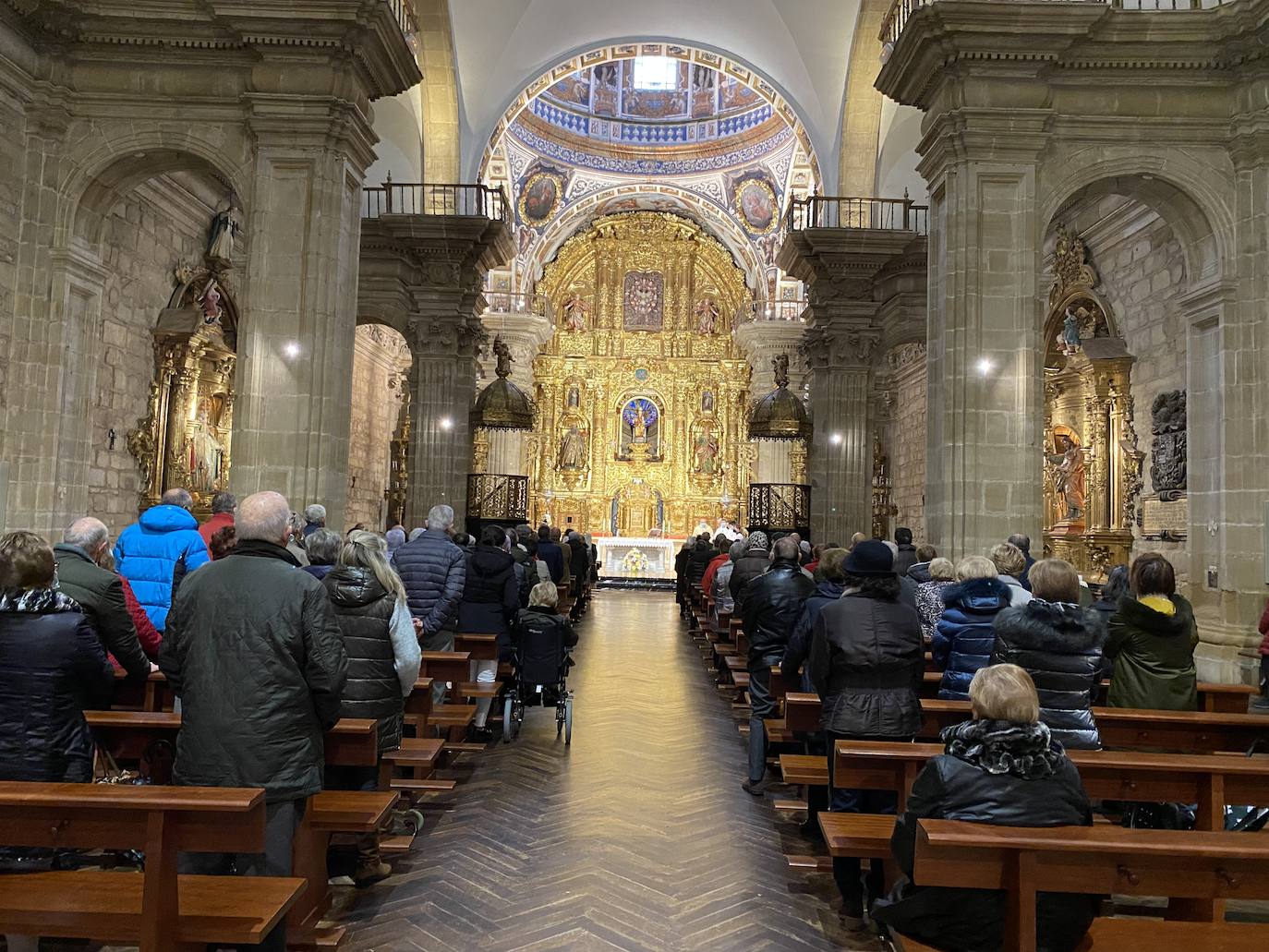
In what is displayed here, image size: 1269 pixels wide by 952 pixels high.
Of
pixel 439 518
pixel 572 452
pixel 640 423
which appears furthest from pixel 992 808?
pixel 640 423

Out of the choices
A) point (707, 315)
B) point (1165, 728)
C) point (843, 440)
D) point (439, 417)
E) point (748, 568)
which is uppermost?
point (707, 315)

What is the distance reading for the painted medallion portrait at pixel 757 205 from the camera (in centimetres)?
2689

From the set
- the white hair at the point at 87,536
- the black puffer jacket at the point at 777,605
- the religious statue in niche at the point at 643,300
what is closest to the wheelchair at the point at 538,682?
the black puffer jacket at the point at 777,605

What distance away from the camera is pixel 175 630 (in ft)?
10.7

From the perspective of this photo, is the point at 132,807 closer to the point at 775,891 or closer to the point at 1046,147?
the point at 775,891

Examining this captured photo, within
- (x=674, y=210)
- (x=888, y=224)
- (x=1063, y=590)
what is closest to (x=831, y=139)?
(x=888, y=224)

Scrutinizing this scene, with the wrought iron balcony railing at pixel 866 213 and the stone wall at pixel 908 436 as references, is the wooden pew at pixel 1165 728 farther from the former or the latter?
the stone wall at pixel 908 436

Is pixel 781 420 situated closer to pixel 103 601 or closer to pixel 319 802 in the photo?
pixel 319 802

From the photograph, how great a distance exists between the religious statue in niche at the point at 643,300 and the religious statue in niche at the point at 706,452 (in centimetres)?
374

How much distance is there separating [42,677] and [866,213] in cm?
1597

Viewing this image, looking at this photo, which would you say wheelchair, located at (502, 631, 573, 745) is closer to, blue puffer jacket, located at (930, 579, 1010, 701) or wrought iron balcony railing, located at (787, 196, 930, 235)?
blue puffer jacket, located at (930, 579, 1010, 701)

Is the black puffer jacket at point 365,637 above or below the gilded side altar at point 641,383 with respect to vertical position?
below

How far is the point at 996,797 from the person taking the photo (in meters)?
2.81

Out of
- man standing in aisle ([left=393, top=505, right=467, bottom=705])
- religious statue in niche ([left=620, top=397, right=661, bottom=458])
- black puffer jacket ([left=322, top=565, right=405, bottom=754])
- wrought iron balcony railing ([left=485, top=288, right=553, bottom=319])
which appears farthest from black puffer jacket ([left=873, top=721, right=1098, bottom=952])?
religious statue in niche ([left=620, top=397, right=661, bottom=458])
